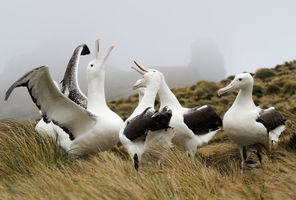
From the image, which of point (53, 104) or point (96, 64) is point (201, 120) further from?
point (53, 104)

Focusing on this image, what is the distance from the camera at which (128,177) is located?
10.6 ft

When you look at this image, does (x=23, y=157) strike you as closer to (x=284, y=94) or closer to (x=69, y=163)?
(x=69, y=163)

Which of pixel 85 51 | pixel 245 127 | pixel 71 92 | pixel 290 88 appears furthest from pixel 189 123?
pixel 290 88

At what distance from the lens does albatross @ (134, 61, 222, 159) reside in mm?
4508

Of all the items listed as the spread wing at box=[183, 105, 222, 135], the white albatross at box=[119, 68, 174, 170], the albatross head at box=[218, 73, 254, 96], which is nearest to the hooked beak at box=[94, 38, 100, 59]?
the white albatross at box=[119, 68, 174, 170]

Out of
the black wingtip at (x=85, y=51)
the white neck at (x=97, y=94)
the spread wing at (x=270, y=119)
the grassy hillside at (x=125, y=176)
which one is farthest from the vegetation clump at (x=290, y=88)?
the white neck at (x=97, y=94)

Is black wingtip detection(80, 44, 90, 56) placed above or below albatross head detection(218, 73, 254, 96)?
above

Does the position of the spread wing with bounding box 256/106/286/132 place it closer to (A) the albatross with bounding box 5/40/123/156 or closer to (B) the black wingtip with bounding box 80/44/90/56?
(A) the albatross with bounding box 5/40/123/156

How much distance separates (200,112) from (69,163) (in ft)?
6.77

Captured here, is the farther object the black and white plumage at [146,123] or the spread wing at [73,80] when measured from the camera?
the spread wing at [73,80]

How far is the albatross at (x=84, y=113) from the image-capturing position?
4121 mm

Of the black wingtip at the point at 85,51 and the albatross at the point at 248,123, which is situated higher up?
the black wingtip at the point at 85,51

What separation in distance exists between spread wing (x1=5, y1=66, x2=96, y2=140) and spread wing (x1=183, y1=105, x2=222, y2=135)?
1.39 m

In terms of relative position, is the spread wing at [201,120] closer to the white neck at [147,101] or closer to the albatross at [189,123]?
the albatross at [189,123]
